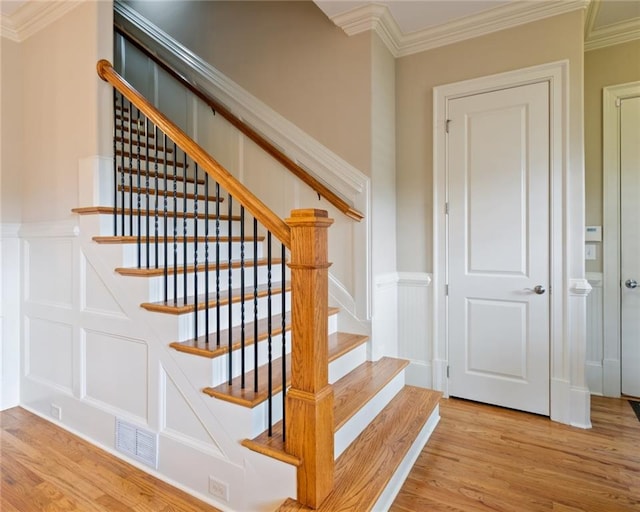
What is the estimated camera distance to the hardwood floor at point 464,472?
1.73 metres

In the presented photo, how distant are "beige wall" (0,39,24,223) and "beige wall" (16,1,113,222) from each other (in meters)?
0.04

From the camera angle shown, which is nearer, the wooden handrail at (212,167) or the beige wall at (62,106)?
the wooden handrail at (212,167)

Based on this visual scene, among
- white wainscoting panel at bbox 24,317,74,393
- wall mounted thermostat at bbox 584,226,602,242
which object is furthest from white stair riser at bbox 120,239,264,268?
wall mounted thermostat at bbox 584,226,602,242

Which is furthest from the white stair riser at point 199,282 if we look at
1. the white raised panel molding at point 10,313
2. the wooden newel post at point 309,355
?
the white raised panel molding at point 10,313

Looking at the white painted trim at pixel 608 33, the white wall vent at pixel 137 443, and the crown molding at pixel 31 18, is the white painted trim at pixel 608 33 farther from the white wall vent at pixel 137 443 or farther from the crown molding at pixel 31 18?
the white wall vent at pixel 137 443

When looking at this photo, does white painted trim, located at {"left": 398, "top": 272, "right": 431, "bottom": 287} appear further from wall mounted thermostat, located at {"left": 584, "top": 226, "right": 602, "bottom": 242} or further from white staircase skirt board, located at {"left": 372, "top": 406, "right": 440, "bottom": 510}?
wall mounted thermostat, located at {"left": 584, "top": 226, "right": 602, "bottom": 242}

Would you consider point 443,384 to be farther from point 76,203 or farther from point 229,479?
point 76,203

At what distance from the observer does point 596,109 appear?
9.24ft

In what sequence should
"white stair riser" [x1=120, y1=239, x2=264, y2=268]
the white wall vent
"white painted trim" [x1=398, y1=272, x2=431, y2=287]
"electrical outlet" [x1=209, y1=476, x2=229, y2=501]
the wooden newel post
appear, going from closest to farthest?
the wooden newel post, "electrical outlet" [x1=209, y1=476, x2=229, y2=501], the white wall vent, "white stair riser" [x1=120, y1=239, x2=264, y2=268], "white painted trim" [x1=398, y1=272, x2=431, y2=287]

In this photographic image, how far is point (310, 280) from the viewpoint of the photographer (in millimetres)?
1455

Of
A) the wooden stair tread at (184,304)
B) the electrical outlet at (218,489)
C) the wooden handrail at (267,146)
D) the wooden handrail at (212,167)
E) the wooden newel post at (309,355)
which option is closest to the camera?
the wooden newel post at (309,355)

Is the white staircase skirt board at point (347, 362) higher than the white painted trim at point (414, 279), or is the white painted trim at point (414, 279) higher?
the white painted trim at point (414, 279)

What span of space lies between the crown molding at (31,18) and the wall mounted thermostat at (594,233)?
3.78m

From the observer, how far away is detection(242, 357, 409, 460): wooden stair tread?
159cm
